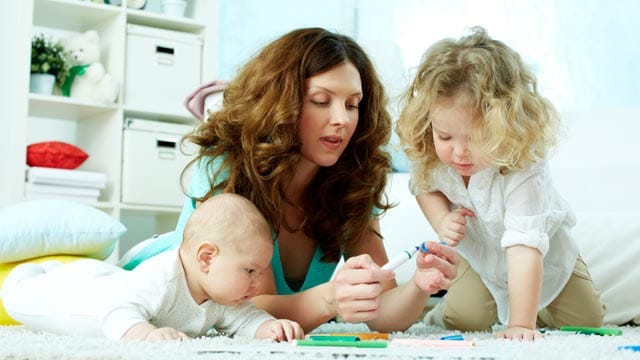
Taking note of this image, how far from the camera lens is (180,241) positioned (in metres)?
1.43

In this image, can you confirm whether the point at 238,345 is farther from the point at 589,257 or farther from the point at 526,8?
the point at 526,8

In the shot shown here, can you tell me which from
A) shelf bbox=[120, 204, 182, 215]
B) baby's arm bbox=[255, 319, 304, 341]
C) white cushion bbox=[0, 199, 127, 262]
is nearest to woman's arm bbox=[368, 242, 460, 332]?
baby's arm bbox=[255, 319, 304, 341]

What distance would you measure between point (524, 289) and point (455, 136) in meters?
0.28

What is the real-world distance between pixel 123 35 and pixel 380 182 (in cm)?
172

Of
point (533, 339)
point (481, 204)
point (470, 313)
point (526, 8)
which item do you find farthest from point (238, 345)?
point (526, 8)

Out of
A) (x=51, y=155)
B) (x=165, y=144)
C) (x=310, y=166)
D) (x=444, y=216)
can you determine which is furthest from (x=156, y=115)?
(x=444, y=216)

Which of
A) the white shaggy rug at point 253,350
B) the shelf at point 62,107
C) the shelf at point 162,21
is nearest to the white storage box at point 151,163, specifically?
the shelf at point 62,107

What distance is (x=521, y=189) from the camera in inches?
55.2

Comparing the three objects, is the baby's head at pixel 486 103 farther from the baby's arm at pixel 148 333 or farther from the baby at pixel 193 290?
the baby's arm at pixel 148 333

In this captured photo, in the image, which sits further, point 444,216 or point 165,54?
point 165,54

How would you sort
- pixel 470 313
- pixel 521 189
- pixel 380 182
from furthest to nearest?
1. pixel 470 313
2. pixel 380 182
3. pixel 521 189

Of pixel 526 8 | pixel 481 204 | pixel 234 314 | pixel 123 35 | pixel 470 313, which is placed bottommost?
pixel 470 313

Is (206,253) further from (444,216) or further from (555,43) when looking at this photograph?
(555,43)

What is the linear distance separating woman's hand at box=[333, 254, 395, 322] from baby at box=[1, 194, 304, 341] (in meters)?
0.09
